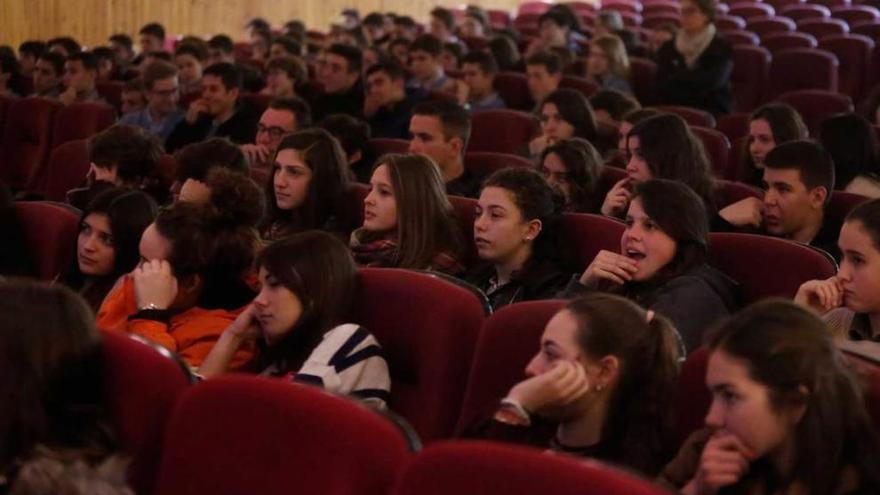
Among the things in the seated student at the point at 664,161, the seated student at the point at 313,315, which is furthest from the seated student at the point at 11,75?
the seated student at the point at 313,315

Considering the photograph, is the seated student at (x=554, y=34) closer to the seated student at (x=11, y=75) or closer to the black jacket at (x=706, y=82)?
the black jacket at (x=706, y=82)

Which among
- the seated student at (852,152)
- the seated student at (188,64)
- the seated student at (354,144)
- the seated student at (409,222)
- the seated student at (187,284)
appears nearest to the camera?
the seated student at (187,284)

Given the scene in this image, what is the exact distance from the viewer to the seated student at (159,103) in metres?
6.60

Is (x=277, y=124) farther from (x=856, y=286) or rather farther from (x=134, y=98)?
(x=856, y=286)

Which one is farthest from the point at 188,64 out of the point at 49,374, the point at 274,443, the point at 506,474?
the point at 506,474

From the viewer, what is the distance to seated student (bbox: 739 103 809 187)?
4.45m

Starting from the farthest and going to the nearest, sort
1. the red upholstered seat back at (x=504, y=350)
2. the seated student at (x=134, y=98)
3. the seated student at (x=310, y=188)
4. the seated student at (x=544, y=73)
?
the seated student at (x=544, y=73) < the seated student at (x=134, y=98) < the seated student at (x=310, y=188) < the red upholstered seat back at (x=504, y=350)

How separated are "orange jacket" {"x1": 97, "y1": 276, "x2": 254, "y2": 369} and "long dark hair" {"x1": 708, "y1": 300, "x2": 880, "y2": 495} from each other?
4.56ft

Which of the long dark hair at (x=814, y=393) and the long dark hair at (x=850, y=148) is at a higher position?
the long dark hair at (x=814, y=393)

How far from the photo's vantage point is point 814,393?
185 cm

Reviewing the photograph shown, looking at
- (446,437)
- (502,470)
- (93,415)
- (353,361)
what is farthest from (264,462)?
(446,437)

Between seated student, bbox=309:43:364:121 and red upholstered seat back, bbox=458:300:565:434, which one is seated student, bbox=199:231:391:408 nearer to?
red upholstered seat back, bbox=458:300:565:434

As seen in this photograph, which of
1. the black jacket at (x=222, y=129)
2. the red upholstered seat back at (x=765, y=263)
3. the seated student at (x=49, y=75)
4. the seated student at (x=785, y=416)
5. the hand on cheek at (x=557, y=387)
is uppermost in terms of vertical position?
the seated student at (x=785, y=416)

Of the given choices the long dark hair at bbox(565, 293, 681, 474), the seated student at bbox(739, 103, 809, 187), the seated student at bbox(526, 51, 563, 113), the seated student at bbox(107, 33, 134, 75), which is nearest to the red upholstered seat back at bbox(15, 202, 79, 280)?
the long dark hair at bbox(565, 293, 681, 474)
